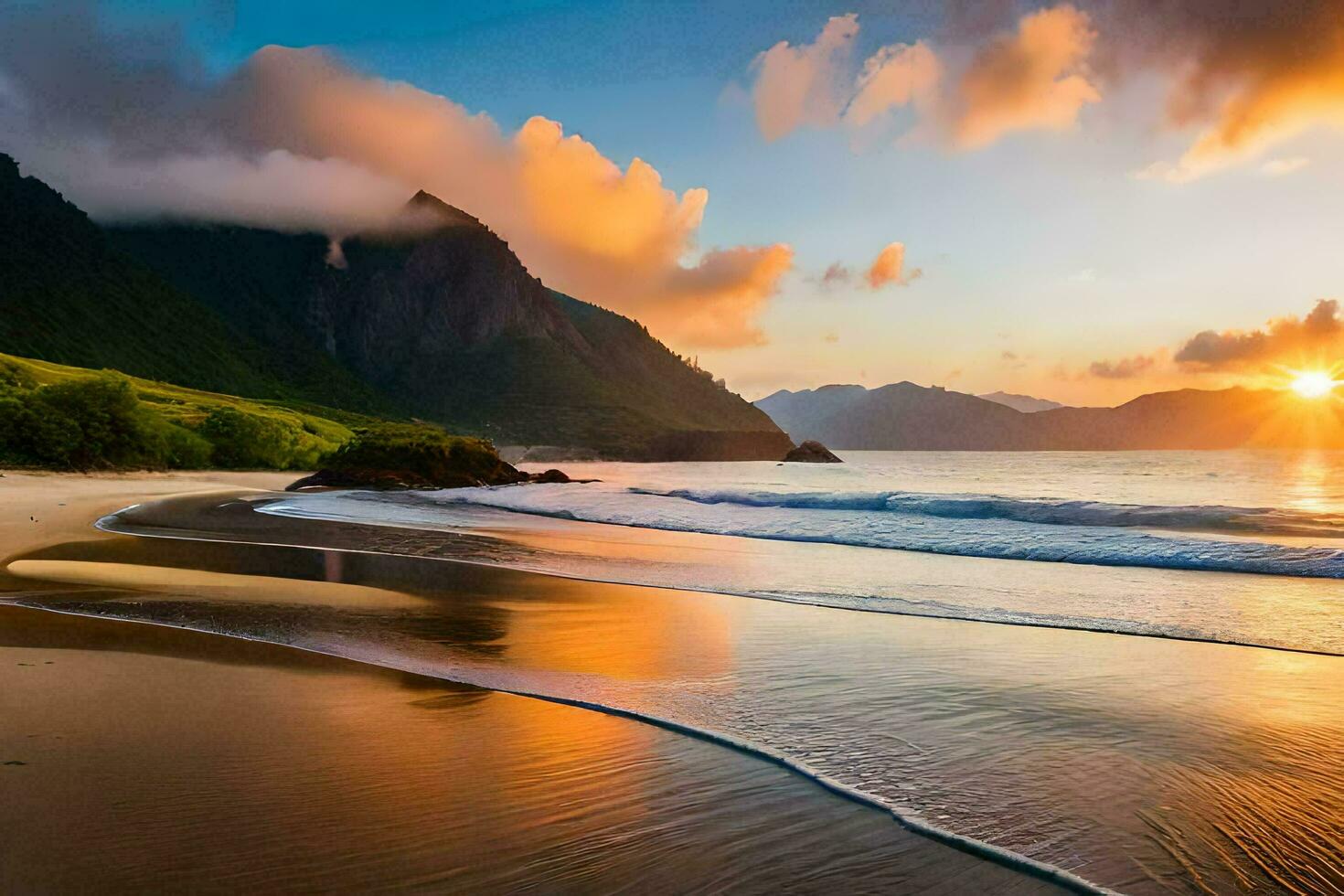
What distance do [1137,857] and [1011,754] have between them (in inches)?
47.5

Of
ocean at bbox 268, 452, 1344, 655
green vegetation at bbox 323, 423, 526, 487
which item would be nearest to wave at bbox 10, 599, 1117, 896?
ocean at bbox 268, 452, 1344, 655

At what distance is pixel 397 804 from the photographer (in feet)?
12.0

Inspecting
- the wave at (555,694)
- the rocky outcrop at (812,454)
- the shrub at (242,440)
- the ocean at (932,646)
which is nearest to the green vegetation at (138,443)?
the shrub at (242,440)

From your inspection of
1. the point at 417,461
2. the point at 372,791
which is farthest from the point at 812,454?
the point at 372,791

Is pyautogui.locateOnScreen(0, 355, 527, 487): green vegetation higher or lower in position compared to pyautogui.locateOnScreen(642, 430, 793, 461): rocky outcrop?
lower

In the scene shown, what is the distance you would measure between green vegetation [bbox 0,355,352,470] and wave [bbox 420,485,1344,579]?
2286 centimetres

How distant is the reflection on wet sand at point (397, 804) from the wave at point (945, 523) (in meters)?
12.5

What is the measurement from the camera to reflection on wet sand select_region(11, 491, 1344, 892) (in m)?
3.53

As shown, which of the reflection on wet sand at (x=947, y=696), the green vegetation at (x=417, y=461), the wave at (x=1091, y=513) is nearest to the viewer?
the reflection on wet sand at (x=947, y=696)

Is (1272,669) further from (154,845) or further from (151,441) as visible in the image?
(151,441)

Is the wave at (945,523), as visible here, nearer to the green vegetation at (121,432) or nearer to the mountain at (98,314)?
the green vegetation at (121,432)

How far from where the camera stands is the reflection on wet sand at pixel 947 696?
11.6 feet

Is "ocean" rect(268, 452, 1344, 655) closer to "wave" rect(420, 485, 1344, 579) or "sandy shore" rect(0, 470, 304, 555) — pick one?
"wave" rect(420, 485, 1344, 579)

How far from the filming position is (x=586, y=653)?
23.2 ft
